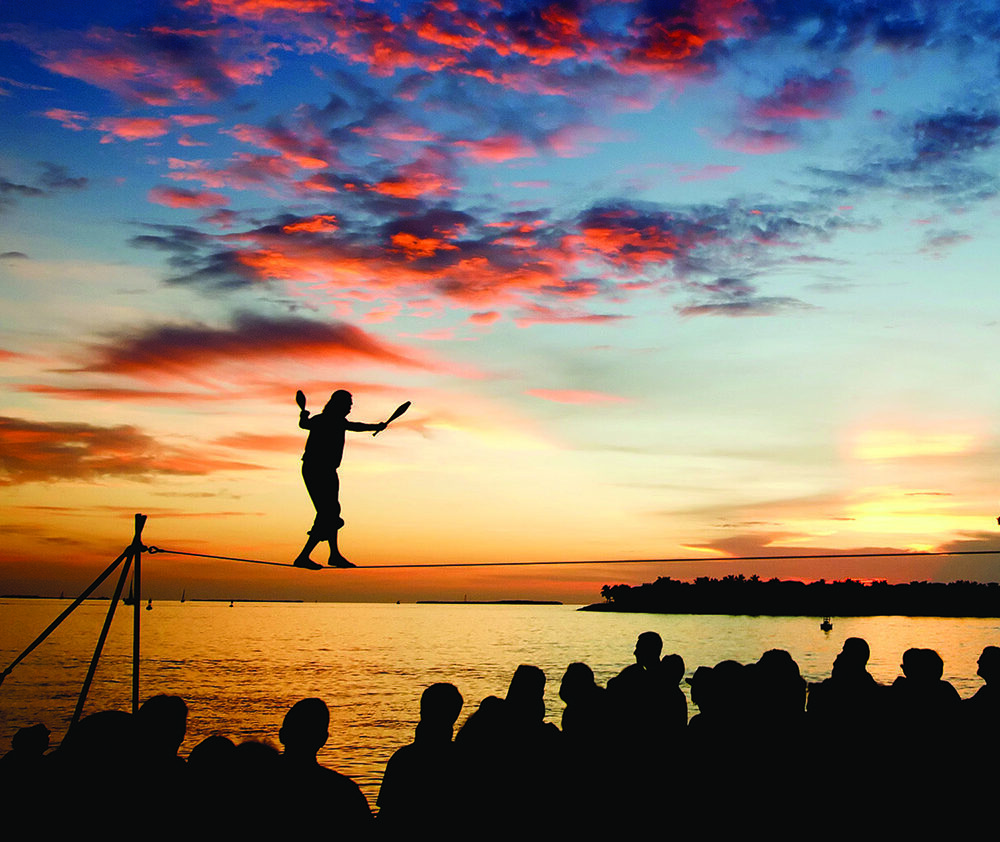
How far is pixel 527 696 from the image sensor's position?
4191mm

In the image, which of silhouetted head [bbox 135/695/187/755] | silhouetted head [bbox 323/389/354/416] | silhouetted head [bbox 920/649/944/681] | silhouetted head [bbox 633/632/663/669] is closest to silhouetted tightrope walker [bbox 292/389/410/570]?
silhouetted head [bbox 323/389/354/416]

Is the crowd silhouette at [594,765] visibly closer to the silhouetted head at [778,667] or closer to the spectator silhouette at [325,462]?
the silhouetted head at [778,667]

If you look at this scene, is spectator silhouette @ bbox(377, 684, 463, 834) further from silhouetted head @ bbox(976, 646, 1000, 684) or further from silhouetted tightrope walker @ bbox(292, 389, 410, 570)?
silhouetted tightrope walker @ bbox(292, 389, 410, 570)

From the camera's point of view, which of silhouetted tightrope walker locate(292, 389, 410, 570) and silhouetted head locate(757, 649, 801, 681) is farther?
silhouetted tightrope walker locate(292, 389, 410, 570)

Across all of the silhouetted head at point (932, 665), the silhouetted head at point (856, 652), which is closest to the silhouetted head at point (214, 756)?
the silhouetted head at point (856, 652)

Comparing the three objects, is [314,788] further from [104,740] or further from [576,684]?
[576,684]

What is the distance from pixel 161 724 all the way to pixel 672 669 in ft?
9.79

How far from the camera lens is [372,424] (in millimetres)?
7348

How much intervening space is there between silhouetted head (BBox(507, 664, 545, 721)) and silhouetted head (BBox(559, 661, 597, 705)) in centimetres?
39

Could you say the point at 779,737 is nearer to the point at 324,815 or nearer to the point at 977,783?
the point at 977,783

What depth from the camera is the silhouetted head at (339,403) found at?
7.37m

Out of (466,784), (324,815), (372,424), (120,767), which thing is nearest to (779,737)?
(466,784)

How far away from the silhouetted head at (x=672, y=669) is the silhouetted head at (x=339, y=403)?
358 centimetres

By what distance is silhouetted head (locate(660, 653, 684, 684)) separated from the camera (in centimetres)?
492
